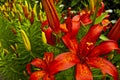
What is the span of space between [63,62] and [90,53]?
146mm

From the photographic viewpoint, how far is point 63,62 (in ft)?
3.68

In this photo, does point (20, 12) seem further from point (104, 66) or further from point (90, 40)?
point (104, 66)

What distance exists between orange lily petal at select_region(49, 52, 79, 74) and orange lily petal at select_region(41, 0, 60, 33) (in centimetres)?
16

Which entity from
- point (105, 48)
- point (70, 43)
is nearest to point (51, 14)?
point (70, 43)

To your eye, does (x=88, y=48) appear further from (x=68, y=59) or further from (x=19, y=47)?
(x=19, y=47)

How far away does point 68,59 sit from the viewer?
1.13 meters

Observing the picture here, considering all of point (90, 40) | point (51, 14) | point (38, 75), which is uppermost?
point (51, 14)

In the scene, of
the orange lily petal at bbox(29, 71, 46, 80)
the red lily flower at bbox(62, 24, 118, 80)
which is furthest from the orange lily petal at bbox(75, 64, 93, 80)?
the orange lily petal at bbox(29, 71, 46, 80)

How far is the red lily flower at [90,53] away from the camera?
3.72 ft

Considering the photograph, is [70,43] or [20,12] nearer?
[70,43]

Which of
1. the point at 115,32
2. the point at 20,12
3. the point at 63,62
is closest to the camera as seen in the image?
the point at 63,62

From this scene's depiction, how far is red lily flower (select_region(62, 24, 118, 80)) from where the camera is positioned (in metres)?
1.13

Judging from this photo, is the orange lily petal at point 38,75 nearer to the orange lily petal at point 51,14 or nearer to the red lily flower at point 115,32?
the orange lily petal at point 51,14

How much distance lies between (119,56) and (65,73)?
57 cm
